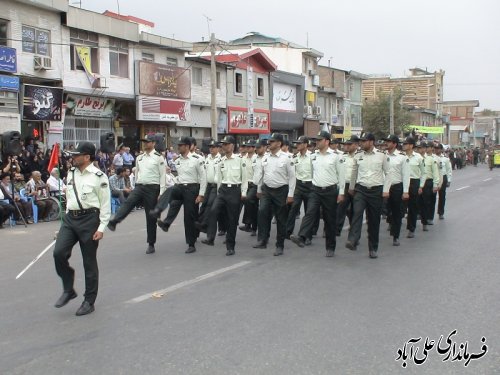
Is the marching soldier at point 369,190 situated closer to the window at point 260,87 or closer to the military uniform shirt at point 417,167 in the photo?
the military uniform shirt at point 417,167

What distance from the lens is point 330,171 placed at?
30.9 feet

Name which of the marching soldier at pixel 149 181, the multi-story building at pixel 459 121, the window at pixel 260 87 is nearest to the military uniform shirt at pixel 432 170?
the marching soldier at pixel 149 181

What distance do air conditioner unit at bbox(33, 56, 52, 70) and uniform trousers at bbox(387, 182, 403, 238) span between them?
591 inches

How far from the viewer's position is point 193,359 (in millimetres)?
4754

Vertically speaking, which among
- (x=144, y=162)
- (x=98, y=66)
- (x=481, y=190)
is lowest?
(x=481, y=190)

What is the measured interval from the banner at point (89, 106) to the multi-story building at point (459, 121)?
6927cm

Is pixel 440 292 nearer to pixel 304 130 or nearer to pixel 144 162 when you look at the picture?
pixel 144 162

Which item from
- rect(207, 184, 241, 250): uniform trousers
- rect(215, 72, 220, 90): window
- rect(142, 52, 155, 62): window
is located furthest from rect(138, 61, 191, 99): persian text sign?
rect(207, 184, 241, 250): uniform trousers

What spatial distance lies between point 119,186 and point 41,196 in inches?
101

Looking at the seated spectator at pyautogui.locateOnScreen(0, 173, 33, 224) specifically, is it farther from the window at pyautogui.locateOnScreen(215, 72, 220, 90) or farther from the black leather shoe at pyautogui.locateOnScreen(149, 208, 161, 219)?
the window at pyautogui.locateOnScreen(215, 72, 220, 90)

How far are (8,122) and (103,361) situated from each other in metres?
17.1

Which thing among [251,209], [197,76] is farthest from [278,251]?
[197,76]

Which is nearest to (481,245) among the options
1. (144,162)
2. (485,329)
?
(485,329)

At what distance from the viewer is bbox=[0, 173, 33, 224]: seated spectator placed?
1437 centimetres
